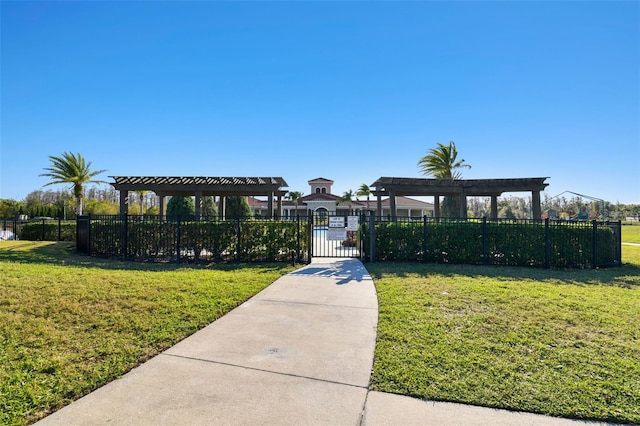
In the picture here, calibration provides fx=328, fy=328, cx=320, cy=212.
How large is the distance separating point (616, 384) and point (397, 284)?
429 centimetres

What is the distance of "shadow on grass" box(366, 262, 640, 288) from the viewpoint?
8.31 m

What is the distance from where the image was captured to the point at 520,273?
905 cm

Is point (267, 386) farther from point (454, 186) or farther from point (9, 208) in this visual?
point (9, 208)

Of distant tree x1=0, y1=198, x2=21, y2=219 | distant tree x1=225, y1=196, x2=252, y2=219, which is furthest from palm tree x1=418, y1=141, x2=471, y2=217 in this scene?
distant tree x1=0, y1=198, x2=21, y2=219

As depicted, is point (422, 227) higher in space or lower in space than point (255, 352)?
higher

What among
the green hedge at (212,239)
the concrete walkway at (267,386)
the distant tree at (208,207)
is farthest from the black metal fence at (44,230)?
the concrete walkway at (267,386)

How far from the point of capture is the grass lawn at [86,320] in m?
3.32

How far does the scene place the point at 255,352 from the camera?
13.4ft

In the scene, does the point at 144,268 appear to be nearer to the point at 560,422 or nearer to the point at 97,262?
the point at 97,262

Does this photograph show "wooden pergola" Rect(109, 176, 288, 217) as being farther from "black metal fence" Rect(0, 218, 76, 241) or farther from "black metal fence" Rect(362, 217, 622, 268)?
"black metal fence" Rect(362, 217, 622, 268)

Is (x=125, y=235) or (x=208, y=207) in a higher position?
(x=208, y=207)

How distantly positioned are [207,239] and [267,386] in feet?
27.4

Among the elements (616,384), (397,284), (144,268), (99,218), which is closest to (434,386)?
(616,384)

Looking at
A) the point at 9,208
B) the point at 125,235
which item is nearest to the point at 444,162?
the point at 125,235
